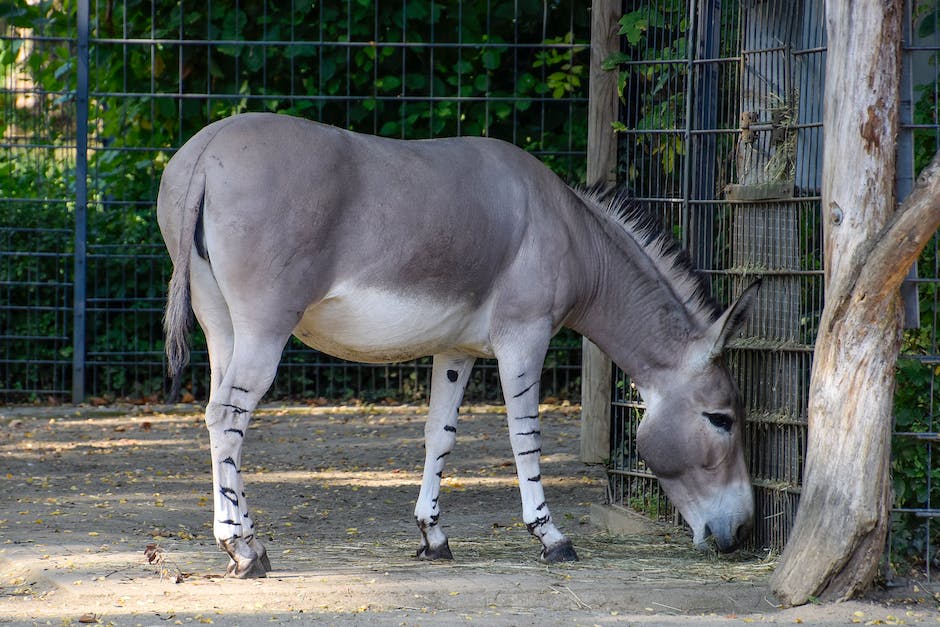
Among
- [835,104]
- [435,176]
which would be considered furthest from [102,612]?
[835,104]

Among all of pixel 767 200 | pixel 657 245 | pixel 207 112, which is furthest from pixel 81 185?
pixel 767 200

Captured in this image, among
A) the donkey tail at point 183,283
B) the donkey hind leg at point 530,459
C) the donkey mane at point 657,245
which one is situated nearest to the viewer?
the donkey tail at point 183,283

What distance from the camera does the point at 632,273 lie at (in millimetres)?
6168

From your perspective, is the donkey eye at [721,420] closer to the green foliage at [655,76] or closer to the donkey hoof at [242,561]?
the green foliage at [655,76]

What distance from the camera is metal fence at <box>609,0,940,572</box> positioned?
553 centimetres

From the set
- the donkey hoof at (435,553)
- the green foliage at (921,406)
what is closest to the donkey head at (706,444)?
the green foliage at (921,406)

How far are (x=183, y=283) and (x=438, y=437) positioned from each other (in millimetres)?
1551

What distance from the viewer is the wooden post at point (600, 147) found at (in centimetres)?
783

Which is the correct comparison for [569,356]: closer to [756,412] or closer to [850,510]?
[756,412]

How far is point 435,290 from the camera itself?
5.66 metres

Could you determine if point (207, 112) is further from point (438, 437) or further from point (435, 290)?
point (435, 290)

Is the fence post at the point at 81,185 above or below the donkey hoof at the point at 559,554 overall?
above

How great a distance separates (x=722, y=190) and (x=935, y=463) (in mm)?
1742

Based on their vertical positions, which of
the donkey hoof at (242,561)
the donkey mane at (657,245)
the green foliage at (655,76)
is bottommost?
the donkey hoof at (242,561)
